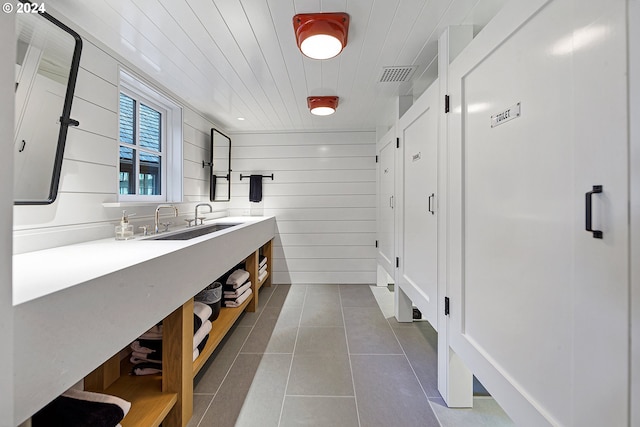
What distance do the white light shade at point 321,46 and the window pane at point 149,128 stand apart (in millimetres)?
1559

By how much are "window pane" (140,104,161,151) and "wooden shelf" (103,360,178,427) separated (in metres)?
1.72

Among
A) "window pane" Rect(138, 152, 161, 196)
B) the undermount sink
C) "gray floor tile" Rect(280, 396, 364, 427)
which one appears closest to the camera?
"gray floor tile" Rect(280, 396, 364, 427)

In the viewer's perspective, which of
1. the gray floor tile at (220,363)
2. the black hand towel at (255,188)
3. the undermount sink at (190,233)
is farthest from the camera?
the black hand towel at (255,188)

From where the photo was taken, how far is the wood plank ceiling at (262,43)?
1.29 metres

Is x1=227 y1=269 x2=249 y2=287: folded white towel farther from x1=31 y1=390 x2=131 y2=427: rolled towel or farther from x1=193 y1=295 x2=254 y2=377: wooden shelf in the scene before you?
x1=31 y1=390 x2=131 y2=427: rolled towel

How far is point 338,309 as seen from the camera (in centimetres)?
280

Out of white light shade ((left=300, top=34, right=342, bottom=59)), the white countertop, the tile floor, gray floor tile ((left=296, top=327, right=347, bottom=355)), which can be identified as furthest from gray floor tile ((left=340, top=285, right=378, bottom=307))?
white light shade ((left=300, top=34, right=342, bottom=59))

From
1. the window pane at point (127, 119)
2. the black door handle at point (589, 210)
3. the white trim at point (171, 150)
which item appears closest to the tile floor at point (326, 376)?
the black door handle at point (589, 210)

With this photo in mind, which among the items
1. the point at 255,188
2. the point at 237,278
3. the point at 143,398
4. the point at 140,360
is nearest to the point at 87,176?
the point at 140,360

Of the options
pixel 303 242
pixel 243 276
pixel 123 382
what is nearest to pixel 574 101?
pixel 123 382

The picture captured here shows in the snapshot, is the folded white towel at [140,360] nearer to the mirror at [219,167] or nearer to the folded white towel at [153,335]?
the folded white towel at [153,335]

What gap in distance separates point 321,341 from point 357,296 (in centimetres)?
114

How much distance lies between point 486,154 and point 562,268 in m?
0.55

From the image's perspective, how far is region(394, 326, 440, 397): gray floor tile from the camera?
65.8 inches
